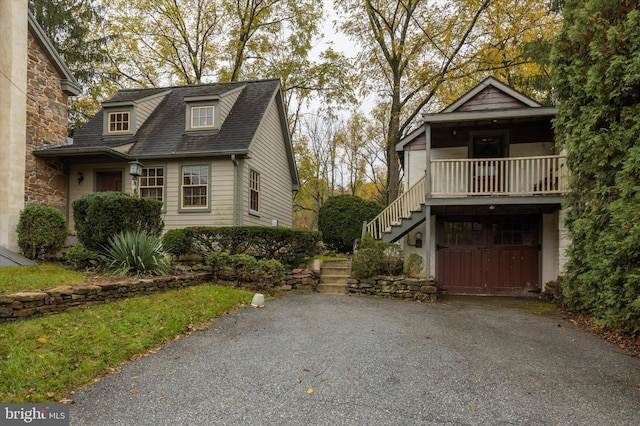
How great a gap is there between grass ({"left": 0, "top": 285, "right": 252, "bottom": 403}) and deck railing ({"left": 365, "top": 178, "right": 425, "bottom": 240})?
5789mm

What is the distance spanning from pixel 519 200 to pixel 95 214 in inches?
395

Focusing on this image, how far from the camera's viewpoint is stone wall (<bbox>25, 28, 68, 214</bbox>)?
418 inches

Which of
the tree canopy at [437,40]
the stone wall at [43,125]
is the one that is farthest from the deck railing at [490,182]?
the stone wall at [43,125]

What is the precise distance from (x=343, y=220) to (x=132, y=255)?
8.83 metres

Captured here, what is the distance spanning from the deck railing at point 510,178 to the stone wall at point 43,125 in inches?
461

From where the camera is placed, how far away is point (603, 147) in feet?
19.4

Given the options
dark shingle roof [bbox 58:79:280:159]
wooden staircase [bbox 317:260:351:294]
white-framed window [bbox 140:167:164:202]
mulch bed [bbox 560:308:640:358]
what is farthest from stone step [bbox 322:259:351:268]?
white-framed window [bbox 140:167:164:202]

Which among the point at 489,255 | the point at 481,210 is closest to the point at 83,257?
the point at 481,210

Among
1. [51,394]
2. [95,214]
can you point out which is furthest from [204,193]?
[51,394]

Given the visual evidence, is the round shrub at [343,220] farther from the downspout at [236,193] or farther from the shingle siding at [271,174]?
the downspout at [236,193]

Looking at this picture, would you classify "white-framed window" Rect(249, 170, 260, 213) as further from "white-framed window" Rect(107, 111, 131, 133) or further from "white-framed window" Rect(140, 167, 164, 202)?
"white-framed window" Rect(107, 111, 131, 133)

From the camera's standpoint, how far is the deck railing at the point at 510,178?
30.1ft

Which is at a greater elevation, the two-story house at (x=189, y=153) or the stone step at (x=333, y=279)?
the two-story house at (x=189, y=153)

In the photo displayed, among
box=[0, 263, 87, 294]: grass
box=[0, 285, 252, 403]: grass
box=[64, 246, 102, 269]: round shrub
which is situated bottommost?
box=[0, 285, 252, 403]: grass
